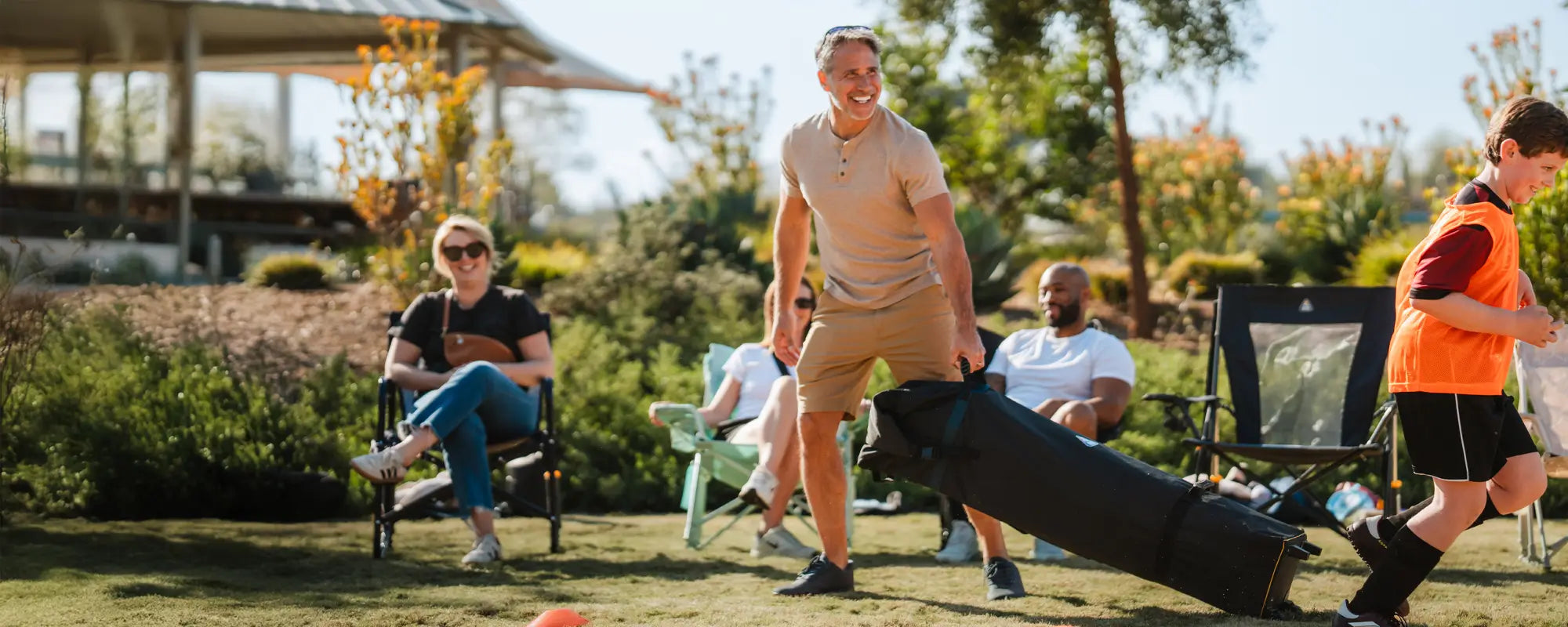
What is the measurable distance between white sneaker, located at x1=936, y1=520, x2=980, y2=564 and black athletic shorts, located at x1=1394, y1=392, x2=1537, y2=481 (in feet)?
6.81

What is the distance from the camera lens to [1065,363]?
18.5 feet

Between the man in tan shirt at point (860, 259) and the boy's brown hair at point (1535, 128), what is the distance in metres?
1.26

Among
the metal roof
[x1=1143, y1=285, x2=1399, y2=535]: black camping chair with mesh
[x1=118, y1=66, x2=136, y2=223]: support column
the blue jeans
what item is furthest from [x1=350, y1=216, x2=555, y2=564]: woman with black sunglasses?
[x1=118, y1=66, x2=136, y2=223]: support column

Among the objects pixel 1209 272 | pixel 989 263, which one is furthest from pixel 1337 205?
pixel 989 263

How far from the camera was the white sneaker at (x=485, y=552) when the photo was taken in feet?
17.1

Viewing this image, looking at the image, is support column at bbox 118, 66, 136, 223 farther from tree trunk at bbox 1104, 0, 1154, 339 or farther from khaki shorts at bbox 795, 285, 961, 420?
khaki shorts at bbox 795, 285, 961, 420

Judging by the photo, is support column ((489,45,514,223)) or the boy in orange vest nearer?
the boy in orange vest

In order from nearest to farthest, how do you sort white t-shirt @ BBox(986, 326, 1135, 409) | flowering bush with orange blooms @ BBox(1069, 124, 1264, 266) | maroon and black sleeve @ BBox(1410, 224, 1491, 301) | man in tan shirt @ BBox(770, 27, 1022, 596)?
maroon and black sleeve @ BBox(1410, 224, 1491, 301), man in tan shirt @ BBox(770, 27, 1022, 596), white t-shirt @ BBox(986, 326, 1135, 409), flowering bush with orange blooms @ BBox(1069, 124, 1264, 266)

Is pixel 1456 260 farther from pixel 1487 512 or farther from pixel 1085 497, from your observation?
pixel 1085 497

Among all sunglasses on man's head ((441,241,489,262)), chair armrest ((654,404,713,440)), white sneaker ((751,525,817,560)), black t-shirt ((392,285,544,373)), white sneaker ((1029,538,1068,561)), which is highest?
sunglasses on man's head ((441,241,489,262))

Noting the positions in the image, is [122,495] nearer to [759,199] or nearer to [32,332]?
[32,332]

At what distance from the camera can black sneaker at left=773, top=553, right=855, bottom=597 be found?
439cm

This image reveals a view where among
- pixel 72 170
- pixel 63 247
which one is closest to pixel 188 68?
pixel 72 170

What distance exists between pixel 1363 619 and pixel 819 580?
4.87ft
